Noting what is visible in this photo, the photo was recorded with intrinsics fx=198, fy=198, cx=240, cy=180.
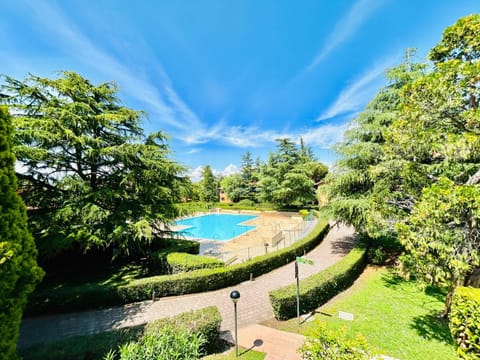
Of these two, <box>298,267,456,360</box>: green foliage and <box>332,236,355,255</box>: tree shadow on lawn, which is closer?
<box>298,267,456,360</box>: green foliage

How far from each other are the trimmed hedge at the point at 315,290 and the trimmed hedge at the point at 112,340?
7.76 ft

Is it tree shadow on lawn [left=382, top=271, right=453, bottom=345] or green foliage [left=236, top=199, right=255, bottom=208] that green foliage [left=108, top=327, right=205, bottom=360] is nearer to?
tree shadow on lawn [left=382, top=271, right=453, bottom=345]

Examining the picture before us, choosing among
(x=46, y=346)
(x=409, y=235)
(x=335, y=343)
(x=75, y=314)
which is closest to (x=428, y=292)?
(x=409, y=235)

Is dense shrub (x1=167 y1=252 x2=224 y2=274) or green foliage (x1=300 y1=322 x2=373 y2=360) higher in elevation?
green foliage (x1=300 y1=322 x2=373 y2=360)

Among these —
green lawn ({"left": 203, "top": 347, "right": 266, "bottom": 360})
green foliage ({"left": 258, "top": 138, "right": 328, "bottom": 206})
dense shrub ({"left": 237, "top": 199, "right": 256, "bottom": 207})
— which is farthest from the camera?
dense shrub ({"left": 237, "top": 199, "right": 256, "bottom": 207})

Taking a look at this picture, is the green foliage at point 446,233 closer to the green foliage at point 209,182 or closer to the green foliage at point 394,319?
the green foliage at point 394,319

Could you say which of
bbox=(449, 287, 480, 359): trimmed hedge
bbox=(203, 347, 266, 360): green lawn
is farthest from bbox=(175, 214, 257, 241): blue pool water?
bbox=(449, 287, 480, 359): trimmed hedge

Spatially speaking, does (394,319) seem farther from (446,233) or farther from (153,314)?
(153,314)

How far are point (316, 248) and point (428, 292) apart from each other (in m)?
6.47

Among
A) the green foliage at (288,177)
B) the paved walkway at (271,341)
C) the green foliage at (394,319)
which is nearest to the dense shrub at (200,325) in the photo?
the paved walkway at (271,341)

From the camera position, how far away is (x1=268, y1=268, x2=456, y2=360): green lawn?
5.25 m

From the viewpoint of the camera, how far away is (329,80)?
46.4ft

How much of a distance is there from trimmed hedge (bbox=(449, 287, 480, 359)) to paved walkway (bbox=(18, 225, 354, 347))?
195 inches

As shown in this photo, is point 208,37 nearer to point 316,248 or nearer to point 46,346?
point 46,346
